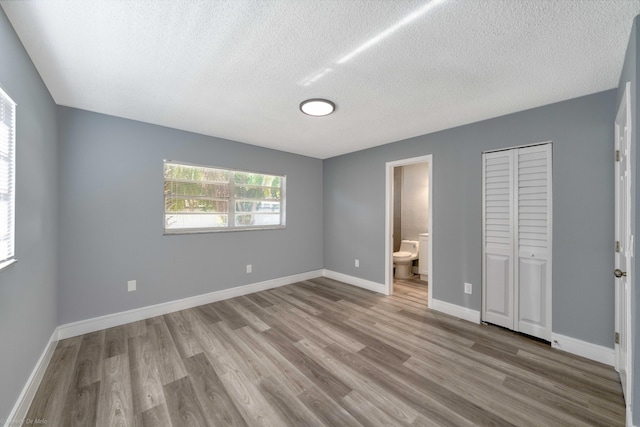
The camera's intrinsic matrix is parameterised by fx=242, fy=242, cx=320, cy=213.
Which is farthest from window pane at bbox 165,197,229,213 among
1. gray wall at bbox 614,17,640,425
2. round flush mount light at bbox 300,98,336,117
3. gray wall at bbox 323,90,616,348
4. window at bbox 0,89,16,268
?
gray wall at bbox 614,17,640,425

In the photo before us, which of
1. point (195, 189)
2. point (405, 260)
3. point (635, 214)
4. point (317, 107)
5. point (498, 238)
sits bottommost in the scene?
point (405, 260)

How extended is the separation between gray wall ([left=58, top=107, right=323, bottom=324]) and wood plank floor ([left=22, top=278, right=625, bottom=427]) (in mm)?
422

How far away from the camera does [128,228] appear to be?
2.87 m

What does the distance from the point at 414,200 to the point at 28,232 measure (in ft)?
18.0

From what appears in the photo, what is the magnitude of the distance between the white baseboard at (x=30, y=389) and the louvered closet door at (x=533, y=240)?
4.15 meters

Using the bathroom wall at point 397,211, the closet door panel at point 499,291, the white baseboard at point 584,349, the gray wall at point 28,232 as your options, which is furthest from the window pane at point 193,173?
the white baseboard at point 584,349

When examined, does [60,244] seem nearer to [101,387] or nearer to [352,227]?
[101,387]

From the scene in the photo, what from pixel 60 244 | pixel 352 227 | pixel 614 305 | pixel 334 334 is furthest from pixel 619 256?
pixel 60 244

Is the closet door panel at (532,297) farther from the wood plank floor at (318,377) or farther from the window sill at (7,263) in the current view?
the window sill at (7,263)

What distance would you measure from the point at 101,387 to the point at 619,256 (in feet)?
13.7

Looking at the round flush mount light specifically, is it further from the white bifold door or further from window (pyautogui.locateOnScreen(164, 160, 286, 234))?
the white bifold door

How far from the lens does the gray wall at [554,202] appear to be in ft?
7.09

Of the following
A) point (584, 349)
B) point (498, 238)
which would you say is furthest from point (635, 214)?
point (584, 349)

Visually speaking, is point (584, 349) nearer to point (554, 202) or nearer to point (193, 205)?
point (554, 202)
